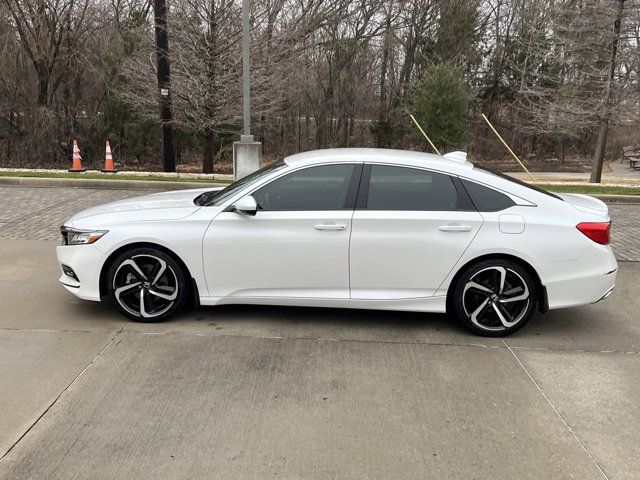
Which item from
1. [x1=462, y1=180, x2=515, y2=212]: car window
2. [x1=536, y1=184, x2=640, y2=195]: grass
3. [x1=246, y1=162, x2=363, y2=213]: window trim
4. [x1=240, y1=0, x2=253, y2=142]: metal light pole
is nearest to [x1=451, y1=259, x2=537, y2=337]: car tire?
[x1=462, y1=180, x2=515, y2=212]: car window

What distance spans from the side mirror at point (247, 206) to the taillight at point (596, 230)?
2572mm

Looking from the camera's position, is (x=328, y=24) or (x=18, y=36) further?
(x=328, y=24)

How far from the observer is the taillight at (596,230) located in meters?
4.39

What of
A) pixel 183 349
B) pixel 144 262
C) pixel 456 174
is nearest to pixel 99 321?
pixel 144 262

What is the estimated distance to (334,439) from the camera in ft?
10.1

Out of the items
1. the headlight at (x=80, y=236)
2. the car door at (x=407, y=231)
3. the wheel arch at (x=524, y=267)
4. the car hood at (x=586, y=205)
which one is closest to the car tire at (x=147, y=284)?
the headlight at (x=80, y=236)

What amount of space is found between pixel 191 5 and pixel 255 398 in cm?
1405

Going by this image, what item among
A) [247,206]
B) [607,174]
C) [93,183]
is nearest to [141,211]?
[247,206]

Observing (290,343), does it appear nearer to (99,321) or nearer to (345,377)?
(345,377)

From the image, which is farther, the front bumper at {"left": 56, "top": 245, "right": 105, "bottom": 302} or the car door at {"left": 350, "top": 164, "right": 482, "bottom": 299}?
the front bumper at {"left": 56, "top": 245, "right": 105, "bottom": 302}

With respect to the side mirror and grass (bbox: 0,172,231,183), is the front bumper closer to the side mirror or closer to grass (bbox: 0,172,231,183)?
the side mirror

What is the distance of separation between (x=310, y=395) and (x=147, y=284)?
184 cm

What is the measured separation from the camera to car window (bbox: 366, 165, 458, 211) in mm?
4484

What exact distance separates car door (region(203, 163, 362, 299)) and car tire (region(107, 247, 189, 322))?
0.94 feet
